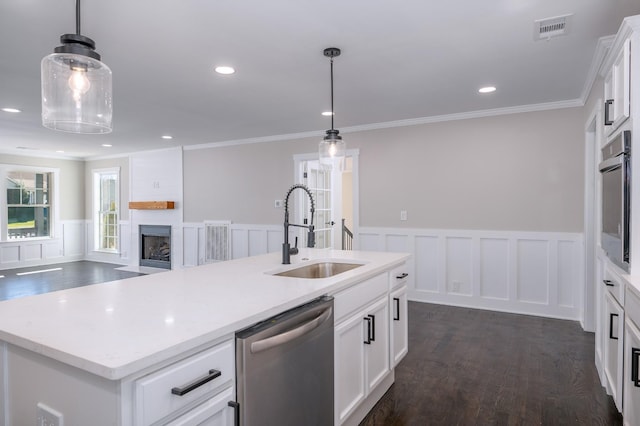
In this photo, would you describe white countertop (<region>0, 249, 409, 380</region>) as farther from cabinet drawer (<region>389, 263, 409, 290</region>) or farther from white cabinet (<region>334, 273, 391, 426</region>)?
cabinet drawer (<region>389, 263, 409, 290</region>)

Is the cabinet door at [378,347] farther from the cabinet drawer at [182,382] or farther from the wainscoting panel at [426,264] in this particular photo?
the wainscoting panel at [426,264]

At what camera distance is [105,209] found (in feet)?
29.0

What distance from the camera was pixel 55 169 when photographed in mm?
8555

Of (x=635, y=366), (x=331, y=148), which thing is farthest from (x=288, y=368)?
(x=331, y=148)

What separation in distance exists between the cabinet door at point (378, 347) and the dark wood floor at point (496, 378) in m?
0.24

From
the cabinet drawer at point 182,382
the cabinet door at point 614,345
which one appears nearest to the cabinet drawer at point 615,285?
the cabinet door at point 614,345

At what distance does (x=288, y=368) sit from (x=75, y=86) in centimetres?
132

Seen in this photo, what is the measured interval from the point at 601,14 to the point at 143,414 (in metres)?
3.03

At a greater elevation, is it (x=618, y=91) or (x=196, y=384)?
(x=618, y=91)

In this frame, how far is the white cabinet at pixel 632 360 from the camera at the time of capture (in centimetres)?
164

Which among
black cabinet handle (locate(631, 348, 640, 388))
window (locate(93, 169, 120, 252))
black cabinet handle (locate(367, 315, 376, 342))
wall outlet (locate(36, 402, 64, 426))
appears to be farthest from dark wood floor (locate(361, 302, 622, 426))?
window (locate(93, 169, 120, 252))

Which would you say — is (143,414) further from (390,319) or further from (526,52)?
(526,52)

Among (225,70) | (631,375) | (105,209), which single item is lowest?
(631,375)

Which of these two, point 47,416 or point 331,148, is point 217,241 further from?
point 47,416
